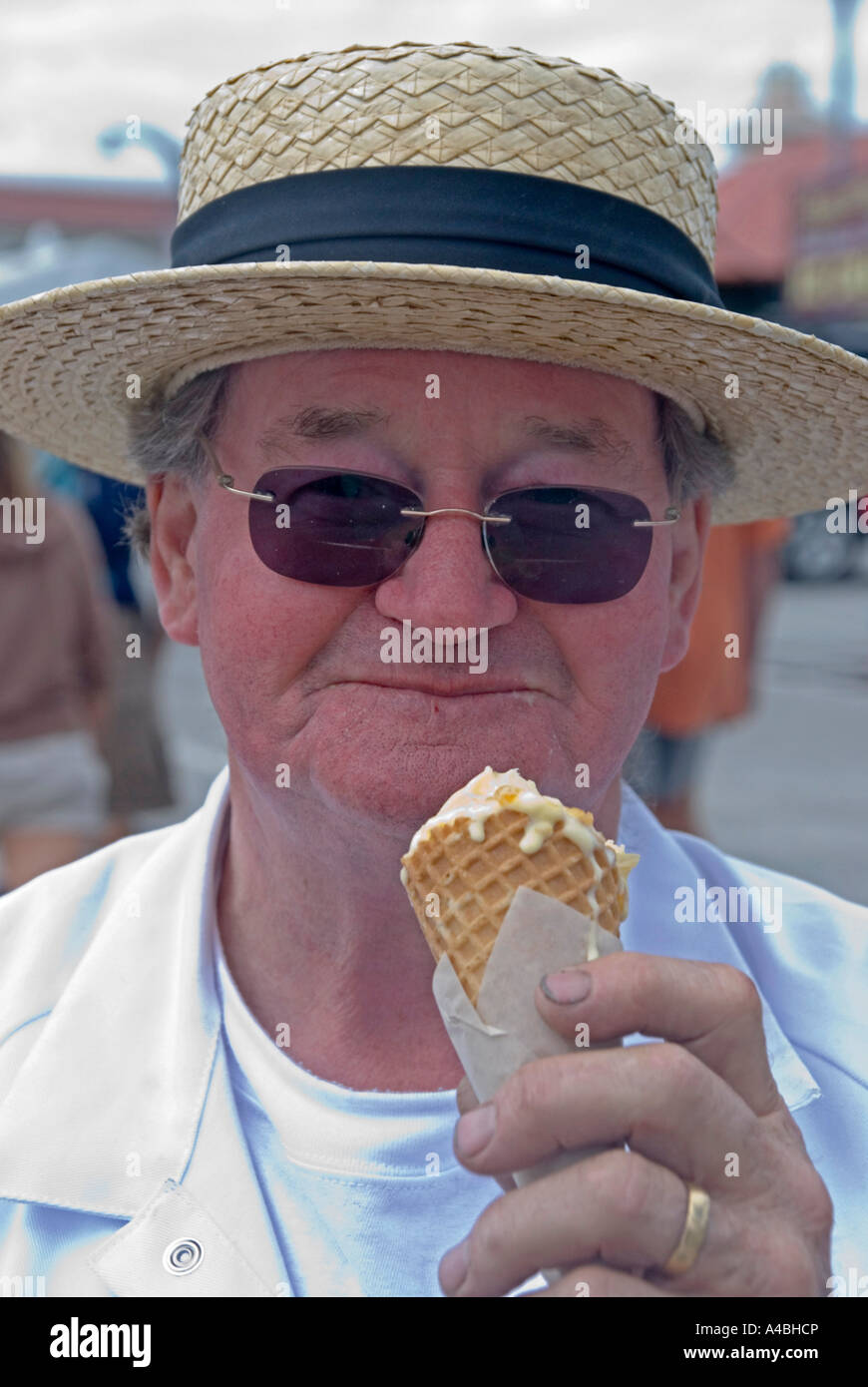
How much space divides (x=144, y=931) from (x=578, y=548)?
3.35 feet

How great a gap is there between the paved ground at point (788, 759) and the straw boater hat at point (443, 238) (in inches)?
183

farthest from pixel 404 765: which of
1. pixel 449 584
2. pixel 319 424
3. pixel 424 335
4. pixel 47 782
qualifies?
pixel 47 782

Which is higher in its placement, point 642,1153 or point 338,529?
point 338,529

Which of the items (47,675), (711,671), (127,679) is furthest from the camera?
(127,679)

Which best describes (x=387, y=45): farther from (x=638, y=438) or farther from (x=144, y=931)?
(x=144, y=931)

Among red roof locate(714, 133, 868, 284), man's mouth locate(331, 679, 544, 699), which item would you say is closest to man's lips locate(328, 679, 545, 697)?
man's mouth locate(331, 679, 544, 699)

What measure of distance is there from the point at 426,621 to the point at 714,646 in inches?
138

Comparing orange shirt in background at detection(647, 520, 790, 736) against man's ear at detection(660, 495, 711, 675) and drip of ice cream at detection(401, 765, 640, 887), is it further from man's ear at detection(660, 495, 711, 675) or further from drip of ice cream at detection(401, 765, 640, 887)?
drip of ice cream at detection(401, 765, 640, 887)

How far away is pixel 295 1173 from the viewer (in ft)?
6.89

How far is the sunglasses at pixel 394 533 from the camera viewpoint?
2.02m

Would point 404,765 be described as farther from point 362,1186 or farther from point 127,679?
point 127,679

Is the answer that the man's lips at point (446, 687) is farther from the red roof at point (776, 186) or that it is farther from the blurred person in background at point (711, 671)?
the red roof at point (776, 186)

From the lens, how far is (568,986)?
4.72ft

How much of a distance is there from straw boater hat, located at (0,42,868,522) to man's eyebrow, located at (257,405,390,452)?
0.36 feet
